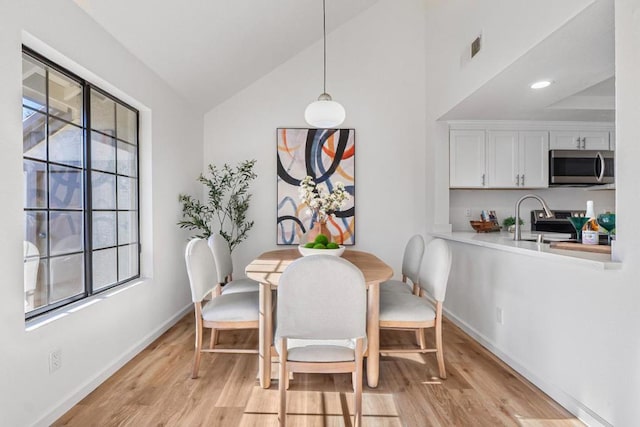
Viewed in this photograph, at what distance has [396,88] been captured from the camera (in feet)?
14.5

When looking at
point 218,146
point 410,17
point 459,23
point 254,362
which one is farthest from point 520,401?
point 410,17

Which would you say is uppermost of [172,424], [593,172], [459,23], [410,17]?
[410,17]

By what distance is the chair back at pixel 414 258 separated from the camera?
305 cm

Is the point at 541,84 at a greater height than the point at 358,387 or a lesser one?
greater

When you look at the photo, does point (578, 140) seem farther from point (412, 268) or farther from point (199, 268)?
point (199, 268)

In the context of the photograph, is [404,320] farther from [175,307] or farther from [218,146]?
[218,146]

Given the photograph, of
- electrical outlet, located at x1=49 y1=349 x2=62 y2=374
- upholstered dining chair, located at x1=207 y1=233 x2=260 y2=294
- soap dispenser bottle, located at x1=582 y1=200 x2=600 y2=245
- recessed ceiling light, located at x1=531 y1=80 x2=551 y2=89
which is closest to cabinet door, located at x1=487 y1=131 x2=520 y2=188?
recessed ceiling light, located at x1=531 y1=80 x2=551 y2=89

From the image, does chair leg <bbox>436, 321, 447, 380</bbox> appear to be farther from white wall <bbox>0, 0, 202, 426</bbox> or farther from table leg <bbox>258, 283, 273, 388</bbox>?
white wall <bbox>0, 0, 202, 426</bbox>

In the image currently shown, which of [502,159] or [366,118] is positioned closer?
[502,159]

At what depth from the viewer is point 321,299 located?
171 cm

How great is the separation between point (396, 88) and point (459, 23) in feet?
3.79

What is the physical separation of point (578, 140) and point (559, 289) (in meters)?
2.74

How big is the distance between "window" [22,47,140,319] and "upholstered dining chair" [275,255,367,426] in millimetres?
1376

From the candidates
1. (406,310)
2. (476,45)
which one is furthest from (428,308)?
(476,45)
